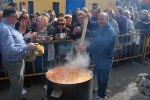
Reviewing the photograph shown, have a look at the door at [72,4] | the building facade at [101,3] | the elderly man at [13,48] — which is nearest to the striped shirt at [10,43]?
the elderly man at [13,48]

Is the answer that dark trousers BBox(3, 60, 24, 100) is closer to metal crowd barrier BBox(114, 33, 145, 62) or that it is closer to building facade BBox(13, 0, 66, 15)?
metal crowd barrier BBox(114, 33, 145, 62)

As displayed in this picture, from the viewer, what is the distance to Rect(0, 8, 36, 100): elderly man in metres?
3.48

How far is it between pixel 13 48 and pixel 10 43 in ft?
0.36

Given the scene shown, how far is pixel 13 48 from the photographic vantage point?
136 inches

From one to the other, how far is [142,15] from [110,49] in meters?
4.24

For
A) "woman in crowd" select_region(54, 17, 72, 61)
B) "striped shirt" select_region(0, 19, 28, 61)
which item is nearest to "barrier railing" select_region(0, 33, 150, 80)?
"woman in crowd" select_region(54, 17, 72, 61)

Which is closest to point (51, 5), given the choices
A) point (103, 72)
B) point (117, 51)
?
point (117, 51)

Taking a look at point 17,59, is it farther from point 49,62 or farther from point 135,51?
point 135,51

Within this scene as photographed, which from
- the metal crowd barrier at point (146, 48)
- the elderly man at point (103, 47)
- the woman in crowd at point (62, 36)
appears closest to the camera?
the elderly man at point (103, 47)

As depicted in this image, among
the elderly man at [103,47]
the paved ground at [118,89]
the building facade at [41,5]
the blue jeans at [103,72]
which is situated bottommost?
the paved ground at [118,89]

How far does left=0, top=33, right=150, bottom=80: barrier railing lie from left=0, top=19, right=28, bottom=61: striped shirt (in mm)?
1157

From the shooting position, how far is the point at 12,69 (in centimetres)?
379

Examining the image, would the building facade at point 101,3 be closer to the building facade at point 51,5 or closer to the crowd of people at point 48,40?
the building facade at point 51,5

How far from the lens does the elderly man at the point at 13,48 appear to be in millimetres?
3484
